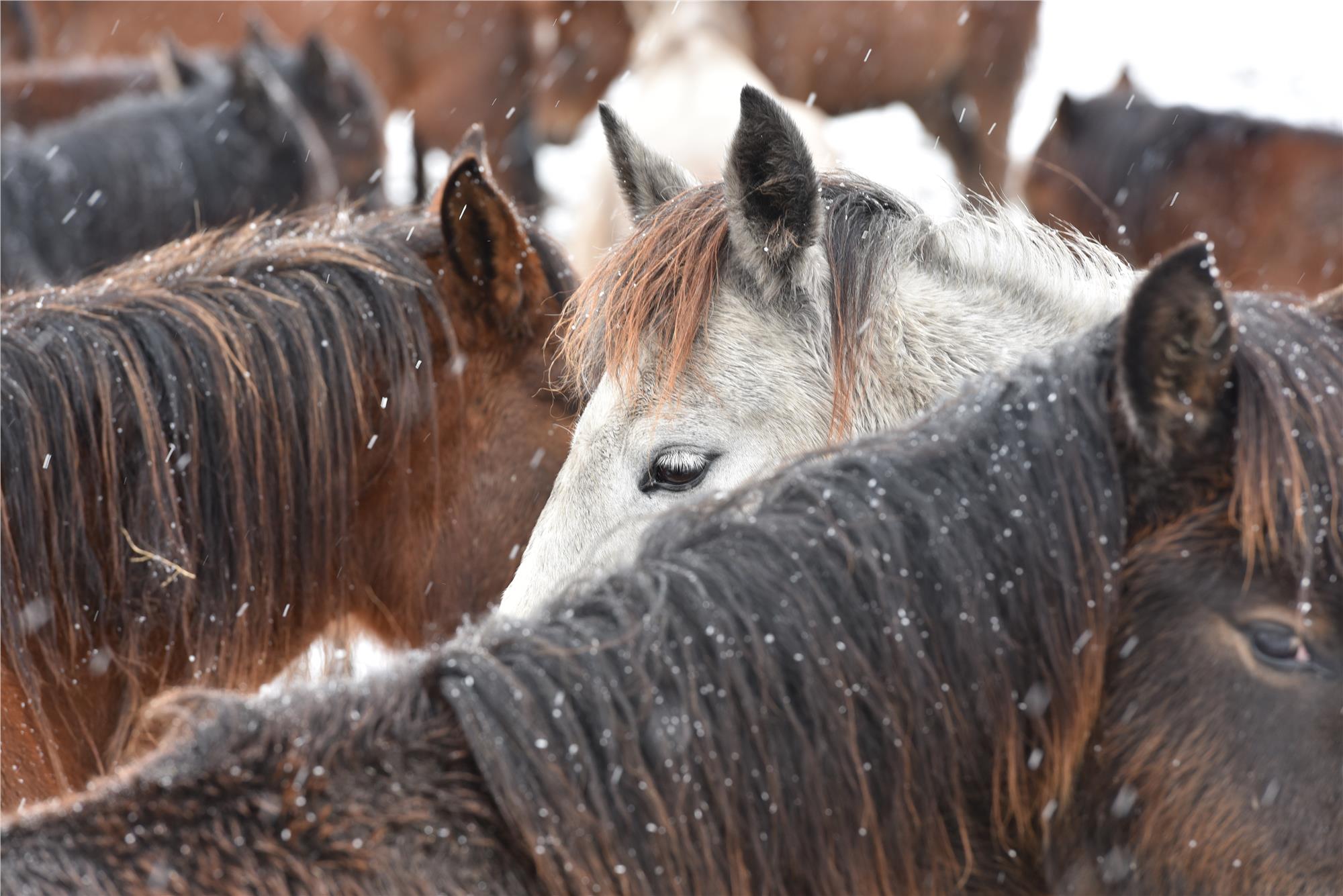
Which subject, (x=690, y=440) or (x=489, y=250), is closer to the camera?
(x=690, y=440)

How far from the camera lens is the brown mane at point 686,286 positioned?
2447mm

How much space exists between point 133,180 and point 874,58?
20.9 feet

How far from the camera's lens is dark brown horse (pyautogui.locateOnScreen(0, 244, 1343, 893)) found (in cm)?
138

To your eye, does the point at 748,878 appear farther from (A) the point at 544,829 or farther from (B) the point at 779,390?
(B) the point at 779,390

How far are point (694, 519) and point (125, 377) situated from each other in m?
1.49

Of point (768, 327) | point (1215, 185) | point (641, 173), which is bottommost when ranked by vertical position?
point (768, 327)

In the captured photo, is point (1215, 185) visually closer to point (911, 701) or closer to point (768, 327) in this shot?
point (768, 327)

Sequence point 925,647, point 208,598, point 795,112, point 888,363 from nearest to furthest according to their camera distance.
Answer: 1. point 925,647
2. point 888,363
3. point 208,598
4. point 795,112

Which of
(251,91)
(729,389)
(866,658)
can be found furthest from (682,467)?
(251,91)

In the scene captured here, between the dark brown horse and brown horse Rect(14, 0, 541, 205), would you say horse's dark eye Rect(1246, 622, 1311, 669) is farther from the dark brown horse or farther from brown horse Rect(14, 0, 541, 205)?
brown horse Rect(14, 0, 541, 205)

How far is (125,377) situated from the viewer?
2.54 m

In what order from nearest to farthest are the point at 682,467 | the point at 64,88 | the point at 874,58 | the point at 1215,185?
the point at 682,467 → the point at 1215,185 → the point at 64,88 → the point at 874,58

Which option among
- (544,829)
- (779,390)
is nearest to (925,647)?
(544,829)

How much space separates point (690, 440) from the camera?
2.41m
